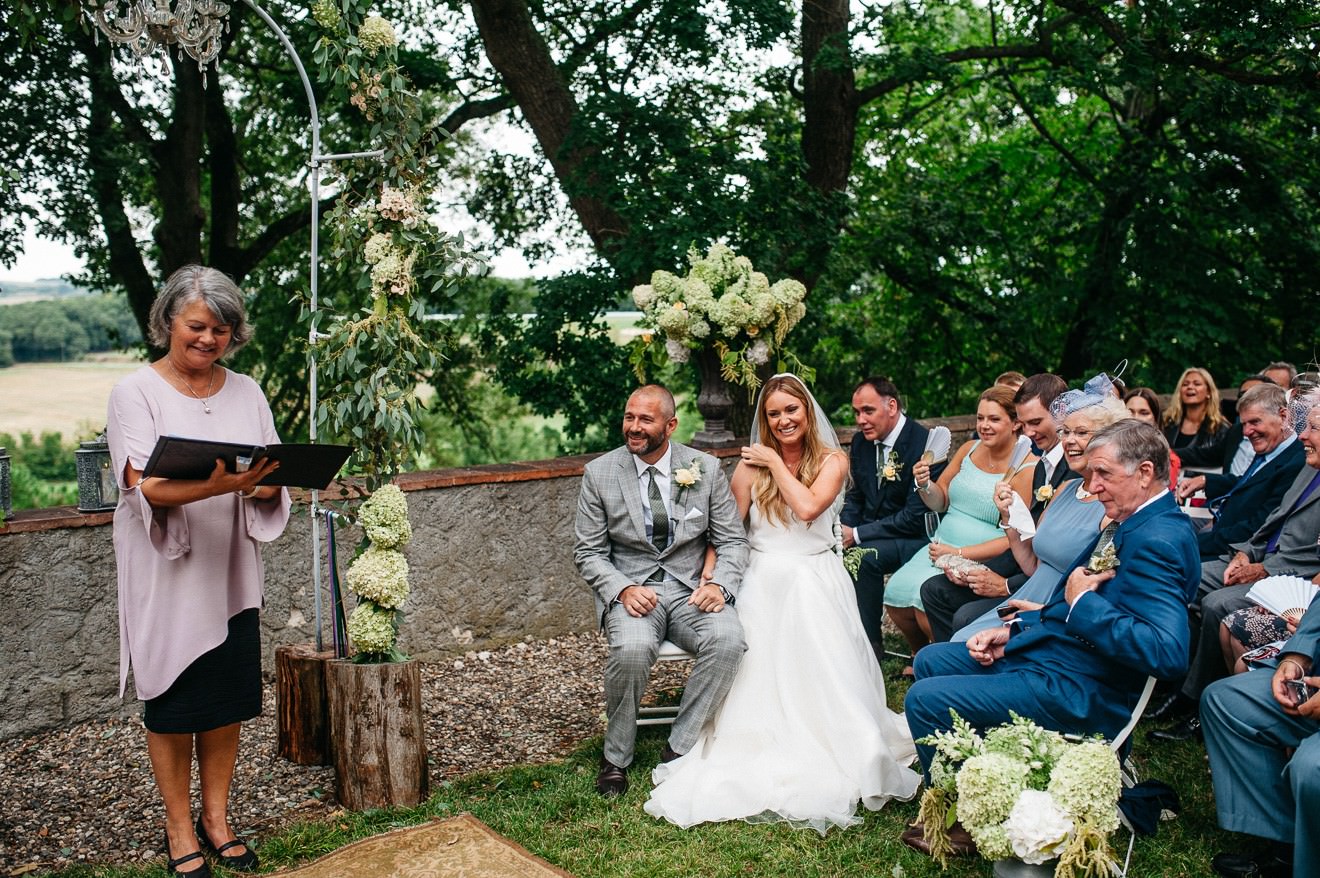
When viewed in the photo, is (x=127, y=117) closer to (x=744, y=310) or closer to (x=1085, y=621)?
(x=744, y=310)

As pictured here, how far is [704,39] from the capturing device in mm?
8266

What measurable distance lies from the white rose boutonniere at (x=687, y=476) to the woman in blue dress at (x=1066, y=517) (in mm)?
1268

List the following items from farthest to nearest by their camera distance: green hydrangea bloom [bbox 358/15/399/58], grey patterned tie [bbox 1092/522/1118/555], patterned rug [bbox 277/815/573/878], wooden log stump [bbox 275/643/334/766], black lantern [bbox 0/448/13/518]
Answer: black lantern [bbox 0/448/13/518]
wooden log stump [bbox 275/643/334/766]
green hydrangea bloom [bbox 358/15/399/58]
patterned rug [bbox 277/815/573/878]
grey patterned tie [bbox 1092/522/1118/555]

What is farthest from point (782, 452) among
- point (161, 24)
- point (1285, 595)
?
point (161, 24)

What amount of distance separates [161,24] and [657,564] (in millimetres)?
2898

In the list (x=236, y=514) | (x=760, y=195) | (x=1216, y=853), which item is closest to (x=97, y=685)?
(x=236, y=514)

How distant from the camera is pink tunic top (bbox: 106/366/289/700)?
3438 millimetres

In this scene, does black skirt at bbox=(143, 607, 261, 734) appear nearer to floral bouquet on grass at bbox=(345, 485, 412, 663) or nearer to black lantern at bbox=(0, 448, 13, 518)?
floral bouquet on grass at bbox=(345, 485, 412, 663)

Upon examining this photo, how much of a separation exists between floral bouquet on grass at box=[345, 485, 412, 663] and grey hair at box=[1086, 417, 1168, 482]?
258 centimetres

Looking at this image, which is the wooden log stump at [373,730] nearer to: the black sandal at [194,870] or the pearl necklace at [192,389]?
the black sandal at [194,870]

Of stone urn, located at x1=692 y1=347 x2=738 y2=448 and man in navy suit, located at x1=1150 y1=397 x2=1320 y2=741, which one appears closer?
man in navy suit, located at x1=1150 y1=397 x2=1320 y2=741

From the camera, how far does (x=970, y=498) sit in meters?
5.33

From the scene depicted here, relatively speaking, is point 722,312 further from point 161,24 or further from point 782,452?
point 161,24

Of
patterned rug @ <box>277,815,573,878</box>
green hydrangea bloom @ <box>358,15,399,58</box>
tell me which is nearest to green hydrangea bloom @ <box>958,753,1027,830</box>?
patterned rug @ <box>277,815,573,878</box>
